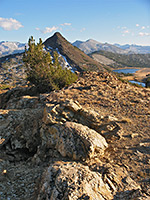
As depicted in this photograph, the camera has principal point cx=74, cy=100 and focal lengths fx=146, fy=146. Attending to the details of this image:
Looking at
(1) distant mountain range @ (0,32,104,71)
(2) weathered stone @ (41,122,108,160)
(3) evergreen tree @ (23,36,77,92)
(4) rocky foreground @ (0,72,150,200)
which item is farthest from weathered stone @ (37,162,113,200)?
(1) distant mountain range @ (0,32,104,71)

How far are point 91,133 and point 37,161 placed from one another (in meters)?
4.92

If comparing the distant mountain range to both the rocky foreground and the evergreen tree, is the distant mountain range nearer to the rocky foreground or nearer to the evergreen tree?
the evergreen tree

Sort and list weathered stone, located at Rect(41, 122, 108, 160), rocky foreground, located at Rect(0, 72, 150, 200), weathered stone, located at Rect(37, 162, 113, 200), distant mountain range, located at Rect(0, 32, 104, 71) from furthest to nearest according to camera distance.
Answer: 1. distant mountain range, located at Rect(0, 32, 104, 71)
2. weathered stone, located at Rect(41, 122, 108, 160)
3. rocky foreground, located at Rect(0, 72, 150, 200)
4. weathered stone, located at Rect(37, 162, 113, 200)

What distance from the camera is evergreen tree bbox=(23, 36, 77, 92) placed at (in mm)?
26000

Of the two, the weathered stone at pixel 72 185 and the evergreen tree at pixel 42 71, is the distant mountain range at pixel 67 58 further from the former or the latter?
the weathered stone at pixel 72 185

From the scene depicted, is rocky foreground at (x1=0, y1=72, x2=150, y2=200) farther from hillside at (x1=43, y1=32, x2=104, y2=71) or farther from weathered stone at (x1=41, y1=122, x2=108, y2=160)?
hillside at (x1=43, y1=32, x2=104, y2=71)

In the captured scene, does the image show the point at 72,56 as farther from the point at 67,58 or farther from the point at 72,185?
the point at 72,185

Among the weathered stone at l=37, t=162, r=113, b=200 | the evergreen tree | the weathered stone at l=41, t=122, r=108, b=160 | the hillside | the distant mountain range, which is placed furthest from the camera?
the hillside

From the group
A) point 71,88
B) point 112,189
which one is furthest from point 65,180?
point 71,88

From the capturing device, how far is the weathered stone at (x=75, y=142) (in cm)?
1008

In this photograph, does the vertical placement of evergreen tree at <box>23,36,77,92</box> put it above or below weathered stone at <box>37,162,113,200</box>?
above

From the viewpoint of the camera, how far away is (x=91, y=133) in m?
11.0

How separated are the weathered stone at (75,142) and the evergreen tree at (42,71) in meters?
14.7

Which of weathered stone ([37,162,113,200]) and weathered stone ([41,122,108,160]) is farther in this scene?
weathered stone ([41,122,108,160])
